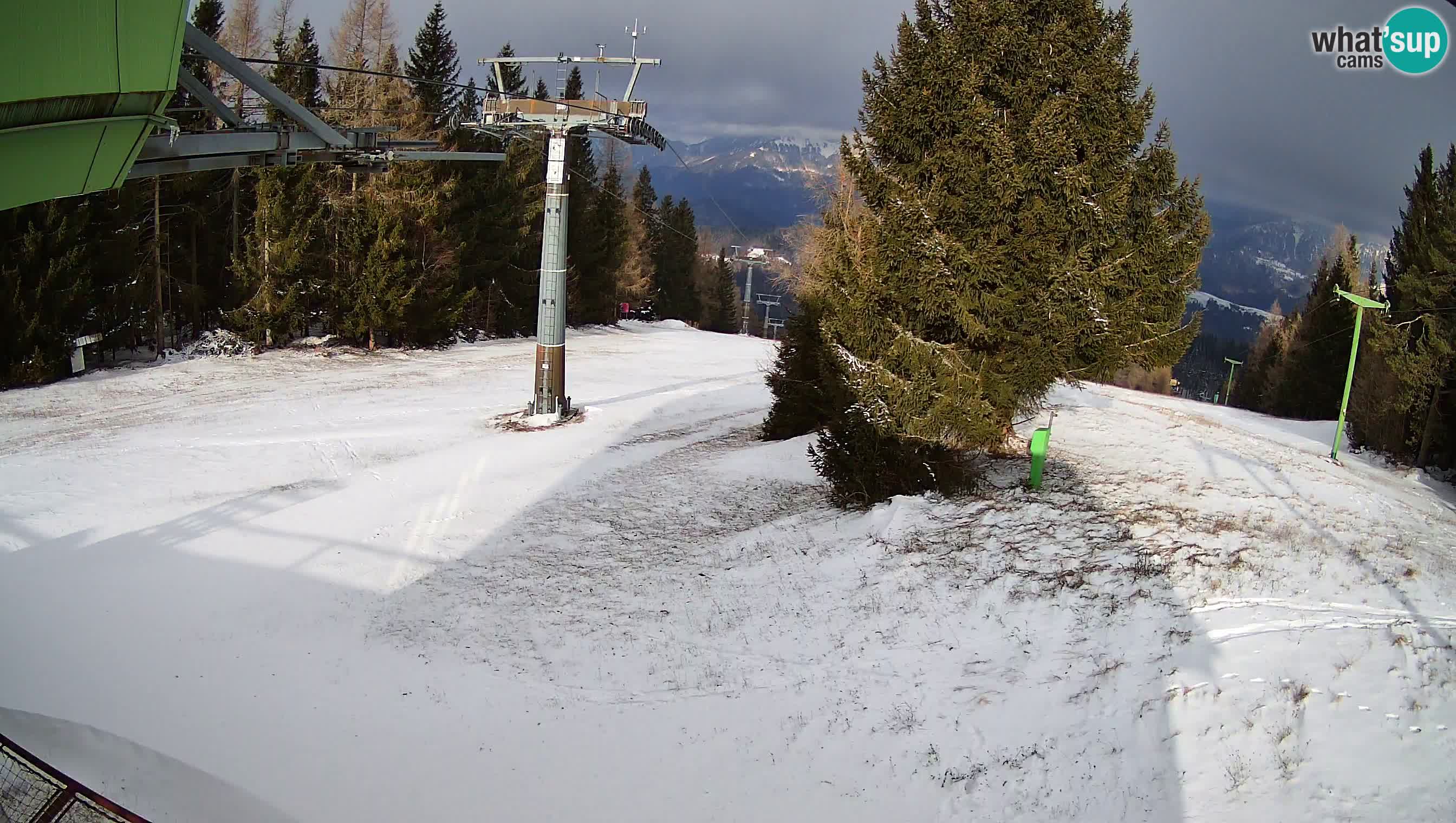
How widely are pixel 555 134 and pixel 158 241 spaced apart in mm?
16462

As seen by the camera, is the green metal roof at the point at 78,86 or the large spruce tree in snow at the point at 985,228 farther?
the large spruce tree in snow at the point at 985,228

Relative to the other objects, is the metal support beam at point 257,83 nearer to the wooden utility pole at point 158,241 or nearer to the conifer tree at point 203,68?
the wooden utility pole at point 158,241

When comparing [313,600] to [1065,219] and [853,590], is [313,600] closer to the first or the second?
[853,590]

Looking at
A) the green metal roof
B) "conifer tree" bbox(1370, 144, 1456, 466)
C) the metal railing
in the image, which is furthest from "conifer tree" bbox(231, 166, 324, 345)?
"conifer tree" bbox(1370, 144, 1456, 466)

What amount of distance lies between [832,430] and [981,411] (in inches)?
104

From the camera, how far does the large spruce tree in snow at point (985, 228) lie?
10969 millimetres

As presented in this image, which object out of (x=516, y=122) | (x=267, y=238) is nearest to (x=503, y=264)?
(x=267, y=238)

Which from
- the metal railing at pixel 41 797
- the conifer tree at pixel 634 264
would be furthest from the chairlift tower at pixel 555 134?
the conifer tree at pixel 634 264

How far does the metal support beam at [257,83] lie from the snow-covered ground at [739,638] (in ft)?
19.4

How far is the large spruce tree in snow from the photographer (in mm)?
10969

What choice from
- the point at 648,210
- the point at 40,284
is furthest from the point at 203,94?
the point at 648,210

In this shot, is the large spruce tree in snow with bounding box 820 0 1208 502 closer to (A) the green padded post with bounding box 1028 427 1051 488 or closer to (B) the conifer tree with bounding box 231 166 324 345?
(A) the green padded post with bounding box 1028 427 1051 488

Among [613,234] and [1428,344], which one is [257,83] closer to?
[1428,344]

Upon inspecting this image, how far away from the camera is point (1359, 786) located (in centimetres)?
548
